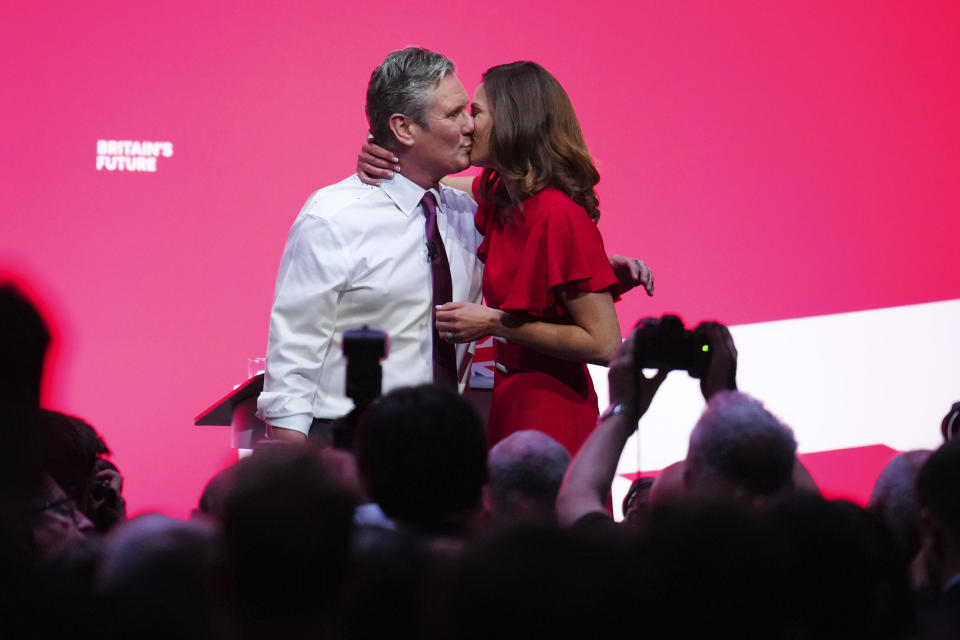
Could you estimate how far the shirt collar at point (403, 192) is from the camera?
8.38 feet

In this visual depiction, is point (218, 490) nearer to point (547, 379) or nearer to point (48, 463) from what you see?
point (48, 463)

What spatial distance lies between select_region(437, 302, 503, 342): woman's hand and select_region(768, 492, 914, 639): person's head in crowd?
1203 mm

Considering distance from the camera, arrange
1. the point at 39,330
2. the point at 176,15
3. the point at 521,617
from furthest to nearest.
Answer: the point at 176,15, the point at 39,330, the point at 521,617

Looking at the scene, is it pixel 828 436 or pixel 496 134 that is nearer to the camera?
pixel 496 134

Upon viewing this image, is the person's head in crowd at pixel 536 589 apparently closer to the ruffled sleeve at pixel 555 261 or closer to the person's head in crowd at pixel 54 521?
the person's head in crowd at pixel 54 521

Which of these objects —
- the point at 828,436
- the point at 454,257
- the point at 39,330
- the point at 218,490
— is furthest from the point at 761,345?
the point at 39,330

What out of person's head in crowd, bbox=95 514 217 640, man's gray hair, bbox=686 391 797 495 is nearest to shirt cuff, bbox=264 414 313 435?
man's gray hair, bbox=686 391 797 495

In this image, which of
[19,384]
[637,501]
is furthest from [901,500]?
[19,384]

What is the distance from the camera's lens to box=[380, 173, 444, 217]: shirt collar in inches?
101

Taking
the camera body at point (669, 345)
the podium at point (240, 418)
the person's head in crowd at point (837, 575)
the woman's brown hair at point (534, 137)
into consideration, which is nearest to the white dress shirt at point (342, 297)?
the woman's brown hair at point (534, 137)

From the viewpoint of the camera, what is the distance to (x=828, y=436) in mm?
4004

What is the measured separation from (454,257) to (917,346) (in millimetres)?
2202

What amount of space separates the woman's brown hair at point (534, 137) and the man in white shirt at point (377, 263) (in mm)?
130

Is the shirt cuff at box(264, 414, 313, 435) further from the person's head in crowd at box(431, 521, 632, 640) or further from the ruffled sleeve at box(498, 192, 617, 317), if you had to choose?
the person's head in crowd at box(431, 521, 632, 640)
